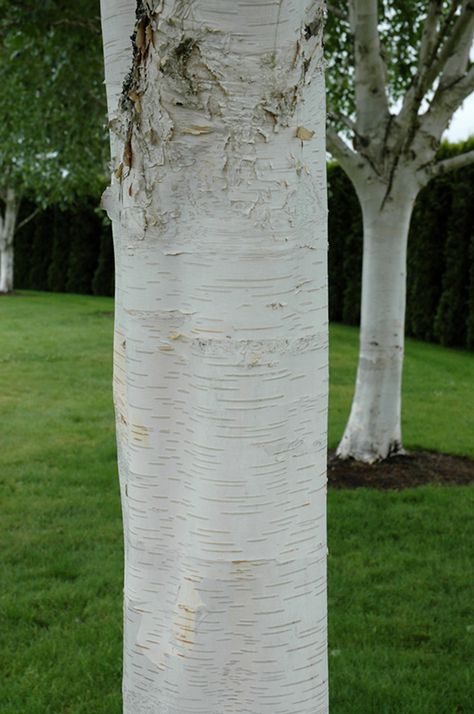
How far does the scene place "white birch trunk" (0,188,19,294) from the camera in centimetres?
1922

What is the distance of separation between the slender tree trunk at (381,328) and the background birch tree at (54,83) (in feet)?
7.61

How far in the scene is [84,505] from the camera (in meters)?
5.25

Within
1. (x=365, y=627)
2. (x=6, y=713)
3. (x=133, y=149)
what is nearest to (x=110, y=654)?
(x=6, y=713)

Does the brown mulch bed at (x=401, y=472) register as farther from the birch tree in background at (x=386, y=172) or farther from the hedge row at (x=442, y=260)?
the hedge row at (x=442, y=260)

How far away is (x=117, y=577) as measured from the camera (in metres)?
4.17

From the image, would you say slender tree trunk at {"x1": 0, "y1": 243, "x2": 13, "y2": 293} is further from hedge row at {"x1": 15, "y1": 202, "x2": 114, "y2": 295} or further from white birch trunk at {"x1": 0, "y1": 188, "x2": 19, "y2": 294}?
hedge row at {"x1": 15, "y1": 202, "x2": 114, "y2": 295}

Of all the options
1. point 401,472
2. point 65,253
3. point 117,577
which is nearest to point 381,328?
point 401,472

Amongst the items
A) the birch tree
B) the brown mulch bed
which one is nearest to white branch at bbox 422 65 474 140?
the brown mulch bed

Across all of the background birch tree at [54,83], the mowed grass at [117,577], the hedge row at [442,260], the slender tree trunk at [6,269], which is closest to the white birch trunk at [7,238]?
the slender tree trunk at [6,269]

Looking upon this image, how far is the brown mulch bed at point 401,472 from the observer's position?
5.70m

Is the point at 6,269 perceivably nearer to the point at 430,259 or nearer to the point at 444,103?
the point at 430,259

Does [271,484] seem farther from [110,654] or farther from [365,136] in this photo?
[365,136]

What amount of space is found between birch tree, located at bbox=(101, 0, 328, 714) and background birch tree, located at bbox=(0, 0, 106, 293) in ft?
11.7

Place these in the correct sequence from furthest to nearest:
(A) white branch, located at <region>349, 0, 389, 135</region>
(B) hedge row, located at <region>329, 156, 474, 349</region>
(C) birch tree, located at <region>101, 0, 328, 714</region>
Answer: (B) hedge row, located at <region>329, 156, 474, 349</region>
(A) white branch, located at <region>349, 0, 389, 135</region>
(C) birch tree, located at <region>101, 0, 328, 714</region>
